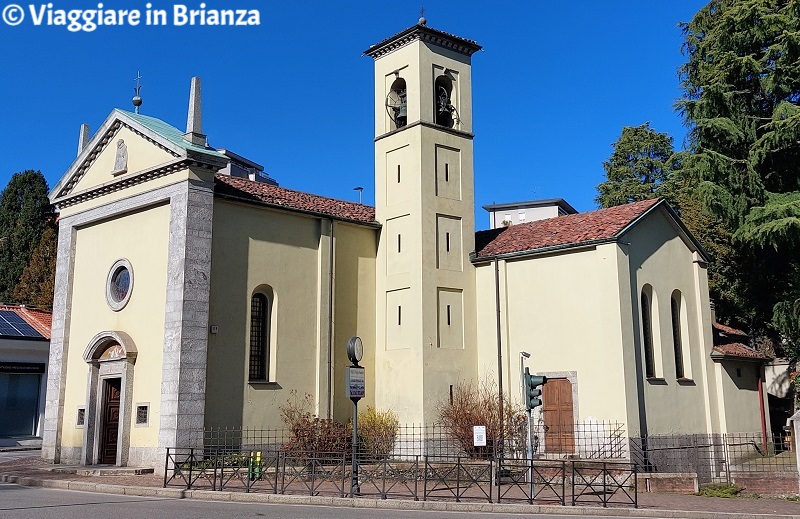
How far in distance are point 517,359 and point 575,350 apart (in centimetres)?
202

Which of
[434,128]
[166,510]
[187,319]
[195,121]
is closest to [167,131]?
[195,121]

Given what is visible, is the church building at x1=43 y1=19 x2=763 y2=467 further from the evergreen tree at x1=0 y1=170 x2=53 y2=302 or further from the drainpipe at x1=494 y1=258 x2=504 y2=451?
the evergreen tree at x1=0 y1=170 x2=53 y2=302

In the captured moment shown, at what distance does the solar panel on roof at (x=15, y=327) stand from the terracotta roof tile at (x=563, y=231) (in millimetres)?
20106

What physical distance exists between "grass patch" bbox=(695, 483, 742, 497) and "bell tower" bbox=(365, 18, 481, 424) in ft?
26.0

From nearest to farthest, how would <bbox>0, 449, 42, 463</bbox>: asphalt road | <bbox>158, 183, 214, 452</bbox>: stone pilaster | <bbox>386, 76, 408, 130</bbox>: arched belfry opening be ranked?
<bbox>158, 183, 214, 452</bbox>: stone pilaster, <bbox>386, 76, 408, 130</bbox>: arched belfry opening, <bbox>0, 449, 42, 463</bbox>: asphalt road

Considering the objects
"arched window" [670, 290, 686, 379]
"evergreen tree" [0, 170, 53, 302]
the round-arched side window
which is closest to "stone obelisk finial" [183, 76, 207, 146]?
the round-arched side window

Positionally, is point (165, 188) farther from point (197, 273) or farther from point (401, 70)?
point (401, 70)

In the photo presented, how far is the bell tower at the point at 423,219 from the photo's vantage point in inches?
932

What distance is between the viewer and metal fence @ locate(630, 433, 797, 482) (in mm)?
21047

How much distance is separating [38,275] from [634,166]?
3316cm

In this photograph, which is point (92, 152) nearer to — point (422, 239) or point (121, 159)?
point (121, 159)

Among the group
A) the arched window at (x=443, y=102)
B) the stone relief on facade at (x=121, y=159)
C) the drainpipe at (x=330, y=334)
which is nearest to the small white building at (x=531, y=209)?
the arched window at (x=443, y=102)

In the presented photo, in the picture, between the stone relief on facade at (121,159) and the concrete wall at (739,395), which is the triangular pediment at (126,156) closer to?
the stone relief on facade at (121,159)

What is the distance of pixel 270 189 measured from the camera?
24.5 meters
